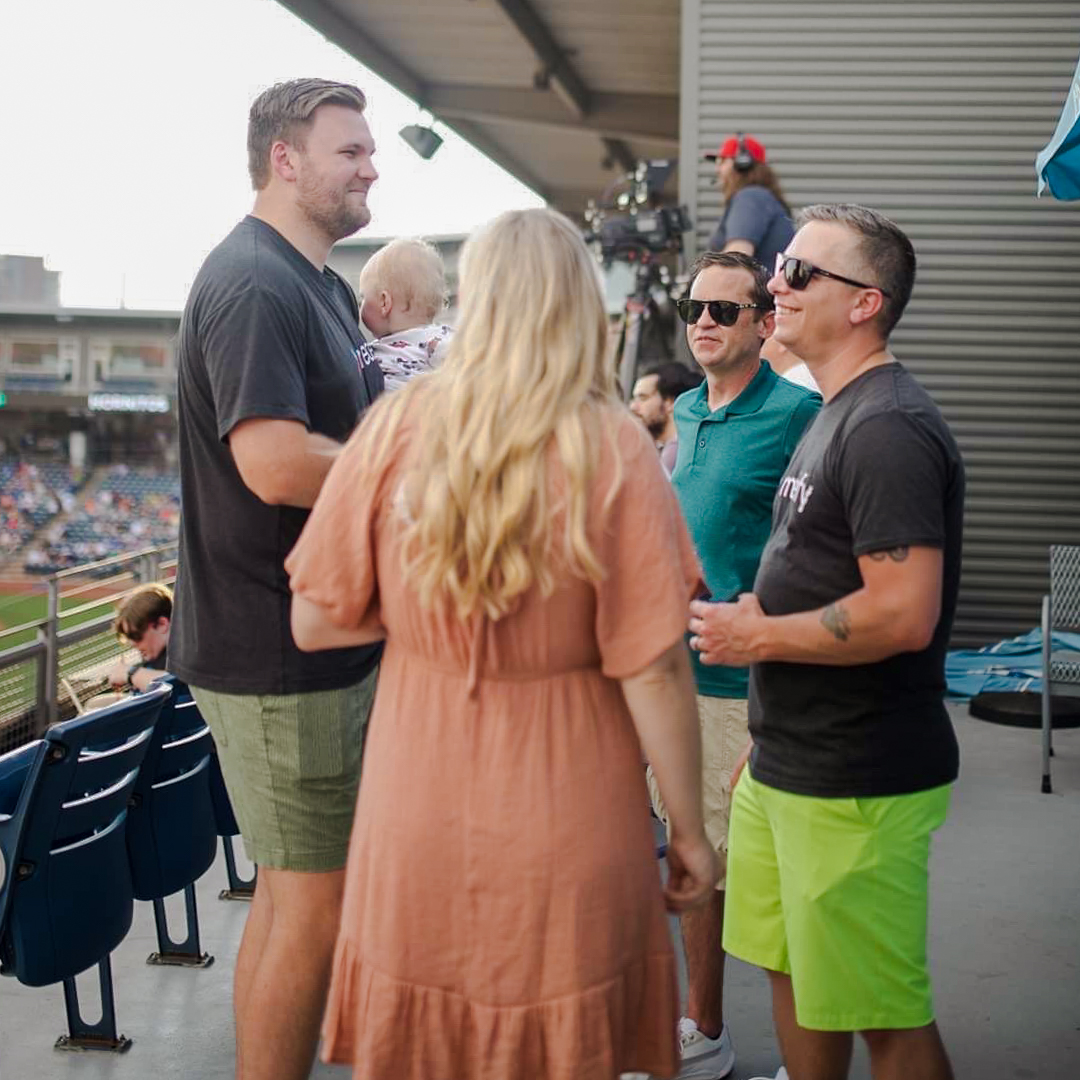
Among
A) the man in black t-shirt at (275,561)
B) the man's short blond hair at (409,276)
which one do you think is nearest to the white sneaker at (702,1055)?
the man in black t-shirt at (275,561)

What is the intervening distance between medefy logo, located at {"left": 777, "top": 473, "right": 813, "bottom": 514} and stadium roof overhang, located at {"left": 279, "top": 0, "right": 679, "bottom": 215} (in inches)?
365

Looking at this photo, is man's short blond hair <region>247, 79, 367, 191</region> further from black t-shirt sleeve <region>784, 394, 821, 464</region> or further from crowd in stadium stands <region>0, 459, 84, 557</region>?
crowd in stadium stands <region>0, 459, 84, 557</region>

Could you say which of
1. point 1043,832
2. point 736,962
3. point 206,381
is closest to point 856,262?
point 206,381

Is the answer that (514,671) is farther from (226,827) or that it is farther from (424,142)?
(424,142)

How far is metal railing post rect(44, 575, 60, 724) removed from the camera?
22.4 ft

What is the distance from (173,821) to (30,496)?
56048mm

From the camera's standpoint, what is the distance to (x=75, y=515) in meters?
55.2

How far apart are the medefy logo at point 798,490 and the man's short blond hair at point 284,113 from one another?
3.54 feet

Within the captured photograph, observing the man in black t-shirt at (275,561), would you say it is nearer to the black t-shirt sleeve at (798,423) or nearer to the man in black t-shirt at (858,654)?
the man in black t-shirt at (858,654)

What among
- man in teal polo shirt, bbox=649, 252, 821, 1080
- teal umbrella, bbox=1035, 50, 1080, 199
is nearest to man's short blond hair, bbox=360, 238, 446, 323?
man in teal polo shirt, bbox=649, 252, 821, 1080

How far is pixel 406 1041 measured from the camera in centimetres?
172

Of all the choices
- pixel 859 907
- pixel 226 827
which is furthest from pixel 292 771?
pixel 226 827

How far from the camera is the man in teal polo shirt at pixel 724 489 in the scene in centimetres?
296

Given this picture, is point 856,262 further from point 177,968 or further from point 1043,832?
point 1043,832
